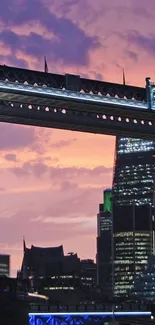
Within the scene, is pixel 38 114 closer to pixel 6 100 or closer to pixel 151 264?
pixel 6 100

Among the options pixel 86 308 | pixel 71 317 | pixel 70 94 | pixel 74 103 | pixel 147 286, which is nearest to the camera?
pixel 70 94

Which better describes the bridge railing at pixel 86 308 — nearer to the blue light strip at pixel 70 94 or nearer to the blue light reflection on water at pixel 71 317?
the blue light reflection on water at pixel 71 317

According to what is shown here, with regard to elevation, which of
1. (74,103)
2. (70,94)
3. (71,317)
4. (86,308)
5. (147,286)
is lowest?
(71,317)

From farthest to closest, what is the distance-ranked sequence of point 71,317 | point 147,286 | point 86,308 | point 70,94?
point 147,286 → point 71,317 → point 86,308 → point 70,94

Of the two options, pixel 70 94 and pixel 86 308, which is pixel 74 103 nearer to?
pixel 70 94

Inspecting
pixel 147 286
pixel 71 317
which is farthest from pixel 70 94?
pixel 147 286

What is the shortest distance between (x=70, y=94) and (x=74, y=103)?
70 centimetres

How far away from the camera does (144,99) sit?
5250cm

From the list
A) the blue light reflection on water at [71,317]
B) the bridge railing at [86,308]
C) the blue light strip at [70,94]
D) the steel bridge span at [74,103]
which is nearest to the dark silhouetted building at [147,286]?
the bridge railing at [86,308]

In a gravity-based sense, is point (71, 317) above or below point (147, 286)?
below

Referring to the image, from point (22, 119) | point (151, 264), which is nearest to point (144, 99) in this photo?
point (22, 119)

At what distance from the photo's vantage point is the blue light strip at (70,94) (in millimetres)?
46156

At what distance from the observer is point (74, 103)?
160 feet

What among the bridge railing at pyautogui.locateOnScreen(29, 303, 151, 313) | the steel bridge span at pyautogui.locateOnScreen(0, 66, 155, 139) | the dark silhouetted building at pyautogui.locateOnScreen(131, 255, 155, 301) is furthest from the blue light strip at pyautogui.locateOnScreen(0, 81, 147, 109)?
the dark silhouetted building at pyautogui.locateOnScreen(131, 255, 155, 301)
